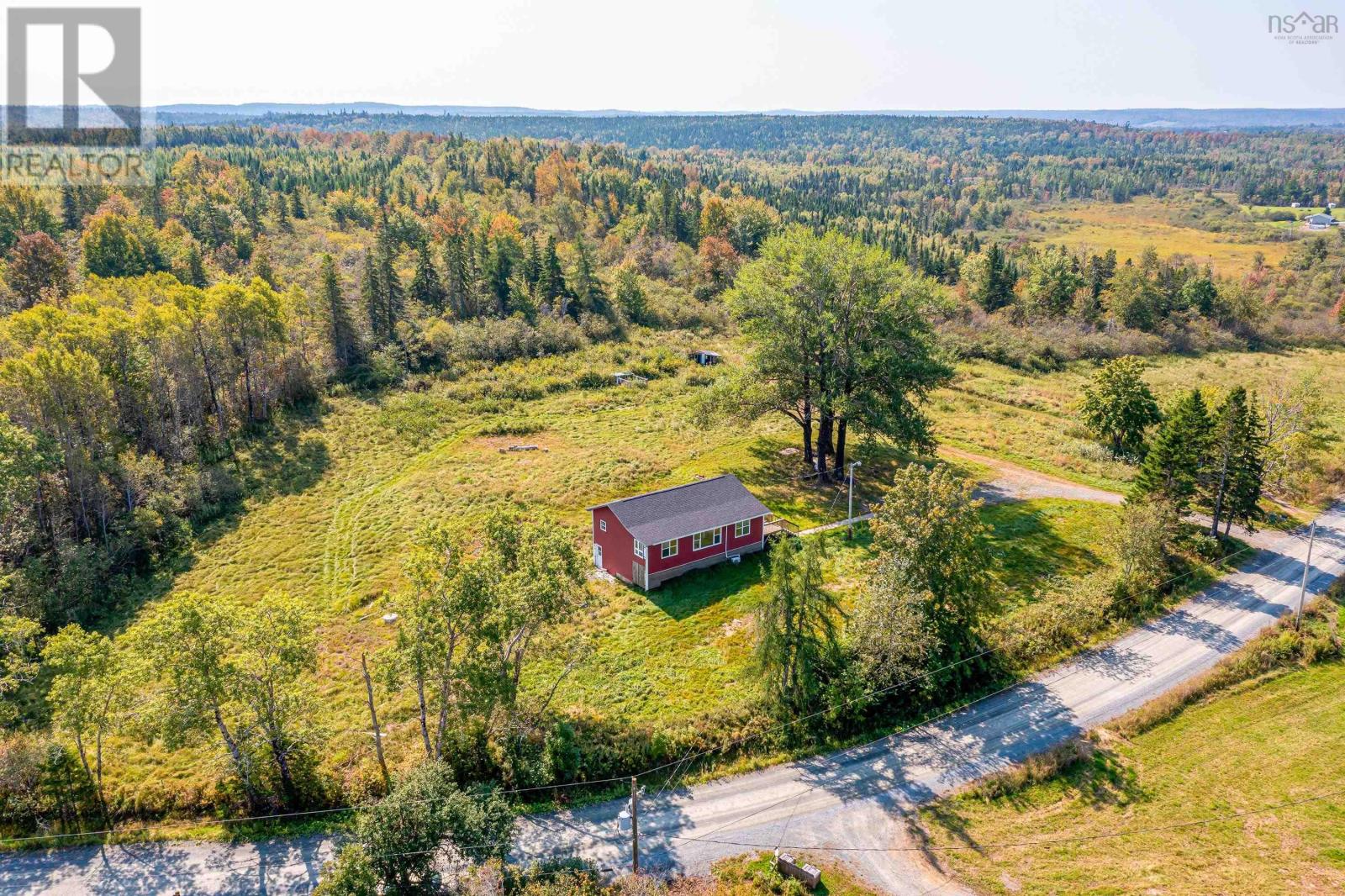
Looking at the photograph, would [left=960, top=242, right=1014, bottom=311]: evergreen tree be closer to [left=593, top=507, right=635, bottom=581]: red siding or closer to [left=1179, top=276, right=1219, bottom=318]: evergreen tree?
[left=1179, top=276, right=1219, bottom=318]: evergreen tree

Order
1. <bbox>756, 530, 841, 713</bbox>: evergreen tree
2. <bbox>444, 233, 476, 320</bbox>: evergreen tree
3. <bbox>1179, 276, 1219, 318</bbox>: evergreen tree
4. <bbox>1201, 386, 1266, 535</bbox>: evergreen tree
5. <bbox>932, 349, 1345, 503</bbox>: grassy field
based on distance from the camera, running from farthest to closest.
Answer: <bbox>1179, 276, 1219, 318</bbox>: evergreen tree
<bbox>444, 233, 476, 320</bbox>: evergreen tree
<bbox>932, 349, 1345, 503</bbox>: grassy field
<bbox>1201, 386, 1266, 535</bbox>: evergreen tree
<bbox>756, 530, 841, 713</bbox>: evergreen tree

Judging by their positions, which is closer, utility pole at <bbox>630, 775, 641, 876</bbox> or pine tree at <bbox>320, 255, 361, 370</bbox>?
utility pole at <bbox>630, 775, 641, 876</bbox>

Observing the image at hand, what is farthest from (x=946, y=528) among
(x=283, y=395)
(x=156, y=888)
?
(x=283, y=395)

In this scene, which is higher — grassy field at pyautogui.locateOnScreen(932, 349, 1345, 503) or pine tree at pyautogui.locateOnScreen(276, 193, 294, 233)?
pine tree at pyautogui.locateOnScreen(276, 193, 294, 233)

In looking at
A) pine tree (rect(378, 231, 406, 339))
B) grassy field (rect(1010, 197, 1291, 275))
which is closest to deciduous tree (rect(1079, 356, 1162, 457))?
pine tree (rect(378, 231, 406, 339))

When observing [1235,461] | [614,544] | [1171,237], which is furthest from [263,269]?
[1171,237]

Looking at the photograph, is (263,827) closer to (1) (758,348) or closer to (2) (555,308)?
(1) (758,348)

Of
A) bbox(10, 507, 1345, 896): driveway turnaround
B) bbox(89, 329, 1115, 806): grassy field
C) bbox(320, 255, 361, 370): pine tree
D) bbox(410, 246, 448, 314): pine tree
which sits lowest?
bbox(10, 507, 1345, 896): driveway turnaround

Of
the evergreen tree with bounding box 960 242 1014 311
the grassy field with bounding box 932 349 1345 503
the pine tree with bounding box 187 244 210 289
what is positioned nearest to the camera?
the grassy field with bounding box 932 349 1345 503
